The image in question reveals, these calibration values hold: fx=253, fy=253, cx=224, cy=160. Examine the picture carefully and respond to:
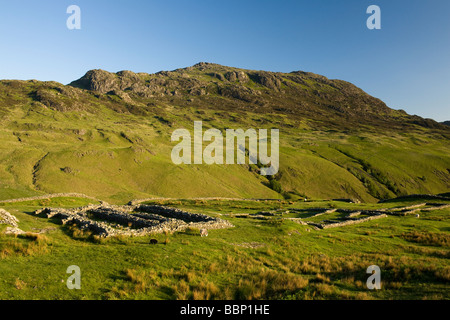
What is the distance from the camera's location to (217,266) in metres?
17.8

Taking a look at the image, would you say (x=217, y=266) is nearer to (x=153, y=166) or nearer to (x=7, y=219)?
(x=7, y=219)

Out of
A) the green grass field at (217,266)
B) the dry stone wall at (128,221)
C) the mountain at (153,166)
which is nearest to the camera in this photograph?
the green grass field at (217,266)

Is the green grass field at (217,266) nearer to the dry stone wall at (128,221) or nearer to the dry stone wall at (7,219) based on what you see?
the dry stone wall at (7,219)

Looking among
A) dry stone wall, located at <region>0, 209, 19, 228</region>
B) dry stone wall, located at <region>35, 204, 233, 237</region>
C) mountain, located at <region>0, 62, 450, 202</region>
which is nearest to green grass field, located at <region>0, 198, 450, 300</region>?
dry stone wall, located at <region>0, 209, 19, 228</region>

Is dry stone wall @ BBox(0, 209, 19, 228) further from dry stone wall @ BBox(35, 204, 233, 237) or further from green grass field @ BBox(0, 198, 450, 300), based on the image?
dry stone wall @ BBox(35, 204, 233, 237)

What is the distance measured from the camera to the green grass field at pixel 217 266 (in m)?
13.6

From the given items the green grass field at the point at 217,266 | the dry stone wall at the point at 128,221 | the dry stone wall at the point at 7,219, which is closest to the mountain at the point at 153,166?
the dry stone wall at the point at 128,221

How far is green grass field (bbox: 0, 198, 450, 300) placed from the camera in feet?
44.6

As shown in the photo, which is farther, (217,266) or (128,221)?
(128,221)

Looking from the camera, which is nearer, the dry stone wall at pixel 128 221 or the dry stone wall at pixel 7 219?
the dry stone wall at pixel 7 219

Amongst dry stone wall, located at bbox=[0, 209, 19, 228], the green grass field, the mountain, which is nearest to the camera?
the green grass field

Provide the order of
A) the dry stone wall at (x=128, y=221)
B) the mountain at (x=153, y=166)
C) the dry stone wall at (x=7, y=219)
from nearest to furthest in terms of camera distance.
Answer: the dry stone wall at (x=7, y=219) → the dry stone wall at (x=128, y=221) → the mountain at (x=153, y=166)

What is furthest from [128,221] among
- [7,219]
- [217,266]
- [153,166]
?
[153,166]

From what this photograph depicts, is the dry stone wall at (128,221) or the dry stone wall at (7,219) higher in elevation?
the dry stone wall at (7,219)
